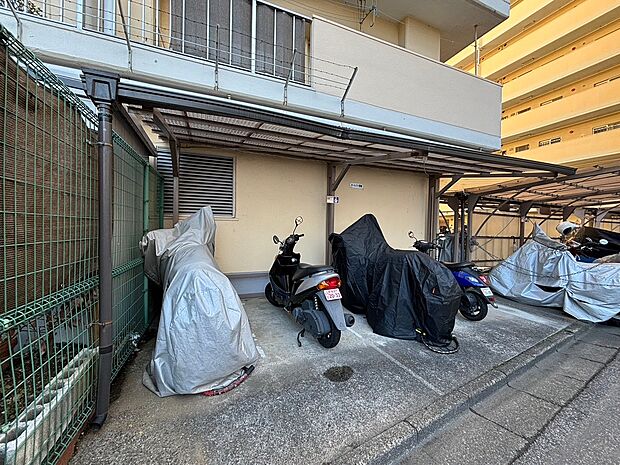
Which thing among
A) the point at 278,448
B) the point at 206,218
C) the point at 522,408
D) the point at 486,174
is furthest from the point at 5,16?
the point at 486,174

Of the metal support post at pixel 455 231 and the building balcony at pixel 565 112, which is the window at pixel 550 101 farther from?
the metal support post at pixel 455 231

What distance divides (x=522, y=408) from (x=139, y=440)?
295cm

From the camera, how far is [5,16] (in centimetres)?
303

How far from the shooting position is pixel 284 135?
3.87 meters

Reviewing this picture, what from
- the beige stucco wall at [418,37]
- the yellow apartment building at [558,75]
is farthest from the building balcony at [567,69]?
the beige stucco wall at [418,37]

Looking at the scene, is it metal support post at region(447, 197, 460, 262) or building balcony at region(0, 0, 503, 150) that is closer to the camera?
building balcony at region(0, 0, 503, 150)

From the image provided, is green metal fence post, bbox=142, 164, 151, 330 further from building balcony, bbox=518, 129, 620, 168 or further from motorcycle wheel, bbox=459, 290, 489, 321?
building balcony, bbox=518, 129, 620, 168

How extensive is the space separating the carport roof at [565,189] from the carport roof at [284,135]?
644 millimetres

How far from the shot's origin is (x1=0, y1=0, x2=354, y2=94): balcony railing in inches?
141

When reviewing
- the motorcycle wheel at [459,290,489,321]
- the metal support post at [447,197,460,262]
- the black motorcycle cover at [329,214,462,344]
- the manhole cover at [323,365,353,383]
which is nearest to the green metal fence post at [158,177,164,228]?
the black motorcycle cover at [329,214,462,344]

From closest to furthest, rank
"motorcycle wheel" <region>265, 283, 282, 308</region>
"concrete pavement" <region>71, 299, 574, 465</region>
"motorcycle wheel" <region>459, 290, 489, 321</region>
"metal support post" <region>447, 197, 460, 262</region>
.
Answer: "concrete pavement" <region>71, 299, 574, 465</region>, "motorcycle wheel" <region>459, 290, 489, 321</region>, "motorcycle wheel" <region>265, 283, 282, 308</region>, "metal support post" <region>447, 197, 460, 262</region>

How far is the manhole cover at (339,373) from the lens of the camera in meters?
2.61

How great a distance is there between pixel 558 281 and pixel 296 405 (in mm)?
5075

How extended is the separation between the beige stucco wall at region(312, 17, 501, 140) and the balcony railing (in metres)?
0.24
